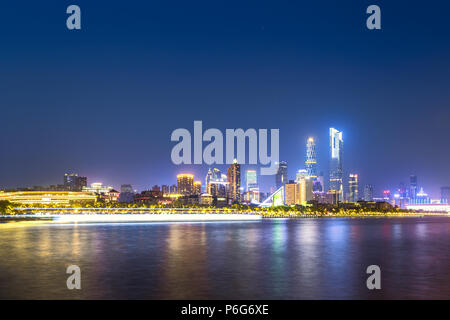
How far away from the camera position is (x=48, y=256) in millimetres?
44969

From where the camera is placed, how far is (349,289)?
94.4 feet

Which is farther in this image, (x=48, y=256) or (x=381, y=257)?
(x=381, y=257)
